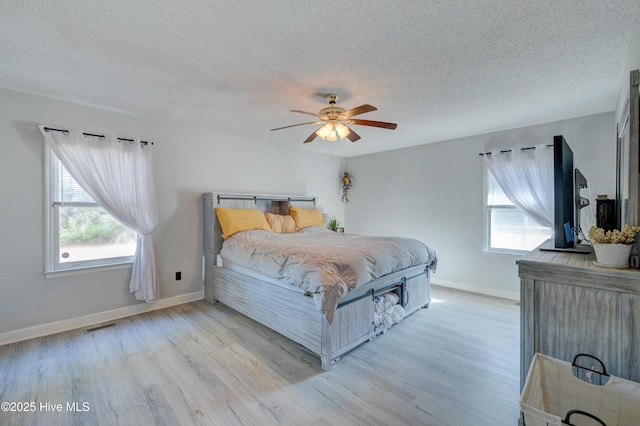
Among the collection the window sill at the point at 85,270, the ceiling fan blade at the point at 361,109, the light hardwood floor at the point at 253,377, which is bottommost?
the light hardwood floor at the point at 253,377

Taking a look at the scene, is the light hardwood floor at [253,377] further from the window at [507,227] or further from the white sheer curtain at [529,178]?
the white sheer curtain at [529,178]

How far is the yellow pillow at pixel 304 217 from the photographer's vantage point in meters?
4.56

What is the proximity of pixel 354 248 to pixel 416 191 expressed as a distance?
268 cm

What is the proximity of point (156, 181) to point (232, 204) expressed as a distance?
104 cm

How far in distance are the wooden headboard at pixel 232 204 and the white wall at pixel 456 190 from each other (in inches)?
65.4

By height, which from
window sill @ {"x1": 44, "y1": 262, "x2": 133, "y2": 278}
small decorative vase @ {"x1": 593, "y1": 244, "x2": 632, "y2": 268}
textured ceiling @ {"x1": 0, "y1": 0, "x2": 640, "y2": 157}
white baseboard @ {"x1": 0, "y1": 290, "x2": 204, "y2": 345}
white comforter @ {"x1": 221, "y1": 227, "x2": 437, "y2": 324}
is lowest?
white baseboard @ {"x1": 0, "y1": 290, "x2": 204, "y2": 345}

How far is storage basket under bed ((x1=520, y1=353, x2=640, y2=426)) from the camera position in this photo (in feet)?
4.00

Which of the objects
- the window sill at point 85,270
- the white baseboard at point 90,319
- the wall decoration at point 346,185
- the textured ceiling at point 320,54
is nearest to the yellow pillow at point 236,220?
the white baseboard at point 90,319

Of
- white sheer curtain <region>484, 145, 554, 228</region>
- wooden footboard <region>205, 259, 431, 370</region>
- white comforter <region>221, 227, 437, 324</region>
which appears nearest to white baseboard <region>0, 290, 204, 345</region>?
wooden footboard <region>205, 259, 431, 370</region>

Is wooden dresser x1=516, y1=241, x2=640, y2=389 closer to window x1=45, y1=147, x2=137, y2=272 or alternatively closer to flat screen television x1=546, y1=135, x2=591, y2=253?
flat screen television x1=546, y1=135, x2=591, y2=253

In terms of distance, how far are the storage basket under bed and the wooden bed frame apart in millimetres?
1362

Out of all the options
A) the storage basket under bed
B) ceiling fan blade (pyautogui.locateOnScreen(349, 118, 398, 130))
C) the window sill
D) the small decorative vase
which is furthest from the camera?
the window sill

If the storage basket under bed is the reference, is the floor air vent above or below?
below

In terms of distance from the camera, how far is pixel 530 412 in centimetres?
114
